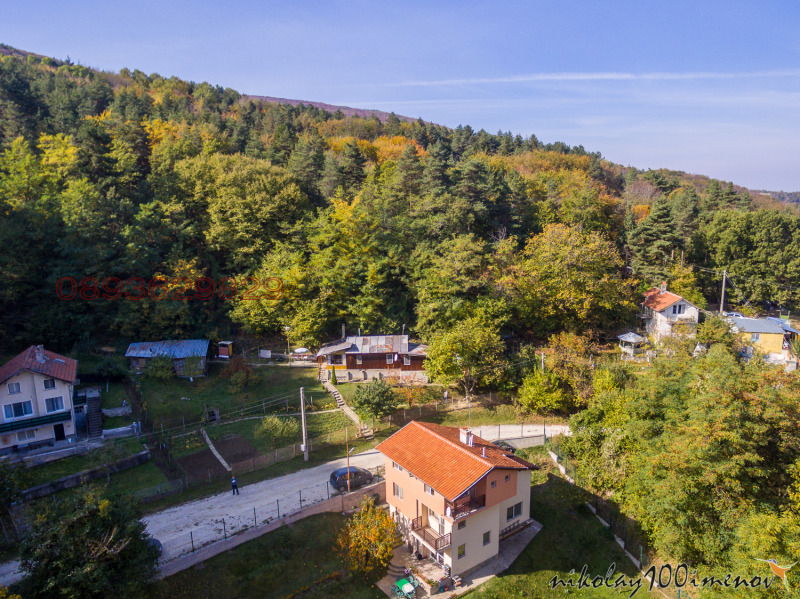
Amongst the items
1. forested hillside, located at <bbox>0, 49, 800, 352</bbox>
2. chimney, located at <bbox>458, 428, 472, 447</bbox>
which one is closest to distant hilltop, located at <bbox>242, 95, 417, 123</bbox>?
forested hillside, located at <bbox>0, 49, 800, 352</bbox>

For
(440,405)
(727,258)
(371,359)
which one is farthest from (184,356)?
(727,258)

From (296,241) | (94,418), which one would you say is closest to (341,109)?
(296,241)

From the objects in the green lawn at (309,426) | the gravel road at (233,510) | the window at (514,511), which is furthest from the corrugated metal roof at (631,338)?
the gravel road at (233,510)

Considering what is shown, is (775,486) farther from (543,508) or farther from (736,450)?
(543,508)

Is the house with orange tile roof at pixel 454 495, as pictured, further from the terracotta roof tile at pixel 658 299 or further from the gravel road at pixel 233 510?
the terracotta roof tile at pixel 658 299

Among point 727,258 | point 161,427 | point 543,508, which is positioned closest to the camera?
point 543,508

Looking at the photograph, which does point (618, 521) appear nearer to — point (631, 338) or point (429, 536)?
point (429, 536)
